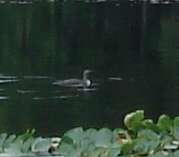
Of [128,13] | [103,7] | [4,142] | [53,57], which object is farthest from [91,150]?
[103,7]

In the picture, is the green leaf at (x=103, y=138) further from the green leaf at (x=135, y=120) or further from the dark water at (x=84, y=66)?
the dark water at (x=84, y=66)

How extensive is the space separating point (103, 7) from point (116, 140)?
4747cm

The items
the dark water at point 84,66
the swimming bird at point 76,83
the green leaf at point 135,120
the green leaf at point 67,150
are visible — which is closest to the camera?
the green leaf at point 67,150

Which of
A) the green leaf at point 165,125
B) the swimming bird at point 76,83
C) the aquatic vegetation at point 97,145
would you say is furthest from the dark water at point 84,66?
the aquatic vegetation at point 97,145

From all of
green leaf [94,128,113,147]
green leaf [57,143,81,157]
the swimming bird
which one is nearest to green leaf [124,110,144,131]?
green leaf [94,128,113,147]

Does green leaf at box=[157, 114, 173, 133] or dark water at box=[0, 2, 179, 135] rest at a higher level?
green leaf at box=[157, 114, 173, 133]

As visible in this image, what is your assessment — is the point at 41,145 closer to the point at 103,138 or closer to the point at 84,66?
the point at 103,138

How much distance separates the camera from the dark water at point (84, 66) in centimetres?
1684

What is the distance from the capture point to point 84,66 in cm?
2486

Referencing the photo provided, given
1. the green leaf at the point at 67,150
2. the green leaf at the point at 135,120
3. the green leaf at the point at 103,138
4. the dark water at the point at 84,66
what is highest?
the green leaf at the point at 135,120

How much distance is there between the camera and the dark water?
663 inches

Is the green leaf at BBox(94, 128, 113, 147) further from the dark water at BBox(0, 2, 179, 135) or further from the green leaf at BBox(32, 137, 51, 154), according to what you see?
the dark water at BBox(0, 2, 179, 135)

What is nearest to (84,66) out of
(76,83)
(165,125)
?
(76,83)

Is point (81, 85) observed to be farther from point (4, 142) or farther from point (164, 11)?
point (164, 11)
